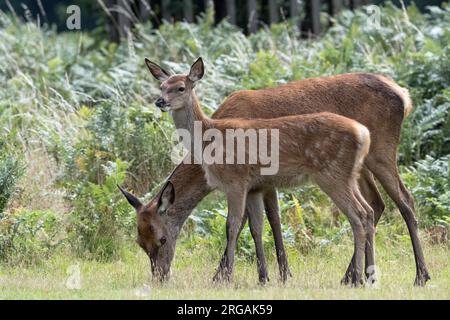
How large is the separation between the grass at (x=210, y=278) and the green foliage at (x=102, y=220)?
0.25m

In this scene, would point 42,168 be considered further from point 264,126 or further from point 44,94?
point 264,126

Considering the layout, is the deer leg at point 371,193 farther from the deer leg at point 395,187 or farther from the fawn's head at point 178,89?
the fawn's head at point 178,89

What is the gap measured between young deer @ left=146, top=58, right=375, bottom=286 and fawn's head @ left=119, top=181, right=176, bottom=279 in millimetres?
515

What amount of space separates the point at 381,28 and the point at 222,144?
9160mm

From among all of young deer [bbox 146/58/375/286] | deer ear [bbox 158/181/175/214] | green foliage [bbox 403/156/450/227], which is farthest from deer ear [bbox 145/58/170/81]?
green foliage [bbox 403/156/450/227]

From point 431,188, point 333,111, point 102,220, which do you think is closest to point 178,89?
point 333,111

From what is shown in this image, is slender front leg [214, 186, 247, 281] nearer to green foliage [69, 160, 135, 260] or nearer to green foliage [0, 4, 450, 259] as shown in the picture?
green foliage [0, 4, 450, 259]

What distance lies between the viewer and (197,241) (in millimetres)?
12453

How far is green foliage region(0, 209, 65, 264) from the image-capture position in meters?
12.1

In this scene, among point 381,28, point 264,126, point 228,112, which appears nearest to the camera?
point 264,126

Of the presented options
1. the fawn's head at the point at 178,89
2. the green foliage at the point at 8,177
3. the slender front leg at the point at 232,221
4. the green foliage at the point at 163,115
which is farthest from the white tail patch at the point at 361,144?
the green foliage at the point at 8,177

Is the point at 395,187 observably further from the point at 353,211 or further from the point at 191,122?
the point at 191,122

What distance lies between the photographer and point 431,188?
13164mm
